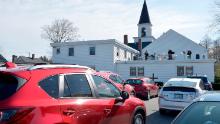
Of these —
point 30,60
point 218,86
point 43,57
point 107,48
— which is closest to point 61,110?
point 218,86

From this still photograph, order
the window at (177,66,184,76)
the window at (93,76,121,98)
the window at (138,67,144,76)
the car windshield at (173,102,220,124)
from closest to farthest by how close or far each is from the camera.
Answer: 1. the car windshield at (173,102,220,124)
2. the window at (93,76,121,98)
3. the window at (177,66,184,76)
4. the window at (138,67,144,76)

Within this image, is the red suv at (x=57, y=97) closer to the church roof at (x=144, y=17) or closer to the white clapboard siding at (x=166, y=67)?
the white clapboard siding at (x=166, y=67)

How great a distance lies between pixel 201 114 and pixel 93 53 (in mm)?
42363

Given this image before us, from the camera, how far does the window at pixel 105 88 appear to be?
23.4 ft

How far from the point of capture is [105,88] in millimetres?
7391

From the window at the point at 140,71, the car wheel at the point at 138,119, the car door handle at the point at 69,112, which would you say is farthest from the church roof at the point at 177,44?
the car door handle at the point at 69,112

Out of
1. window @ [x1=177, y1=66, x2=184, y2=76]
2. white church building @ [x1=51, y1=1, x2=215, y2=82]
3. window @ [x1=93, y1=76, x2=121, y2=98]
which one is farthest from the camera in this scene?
window @ [x1=177, y1=66, x2=184, y2=76]

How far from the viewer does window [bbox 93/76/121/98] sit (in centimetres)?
714

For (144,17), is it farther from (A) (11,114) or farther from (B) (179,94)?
(A) (11,114)

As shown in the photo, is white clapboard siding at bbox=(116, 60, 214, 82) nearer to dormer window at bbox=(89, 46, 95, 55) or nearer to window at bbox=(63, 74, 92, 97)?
dormer window at bbox=(89, 46, 95, 55)

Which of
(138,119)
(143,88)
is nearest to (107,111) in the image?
(138,119)

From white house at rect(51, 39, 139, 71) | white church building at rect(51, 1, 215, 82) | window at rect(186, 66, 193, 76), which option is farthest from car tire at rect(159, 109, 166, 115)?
white house at rect(51, 39, 139, 71)

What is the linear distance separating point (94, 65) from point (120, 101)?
39.8m

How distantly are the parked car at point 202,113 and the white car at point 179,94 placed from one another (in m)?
8.83
